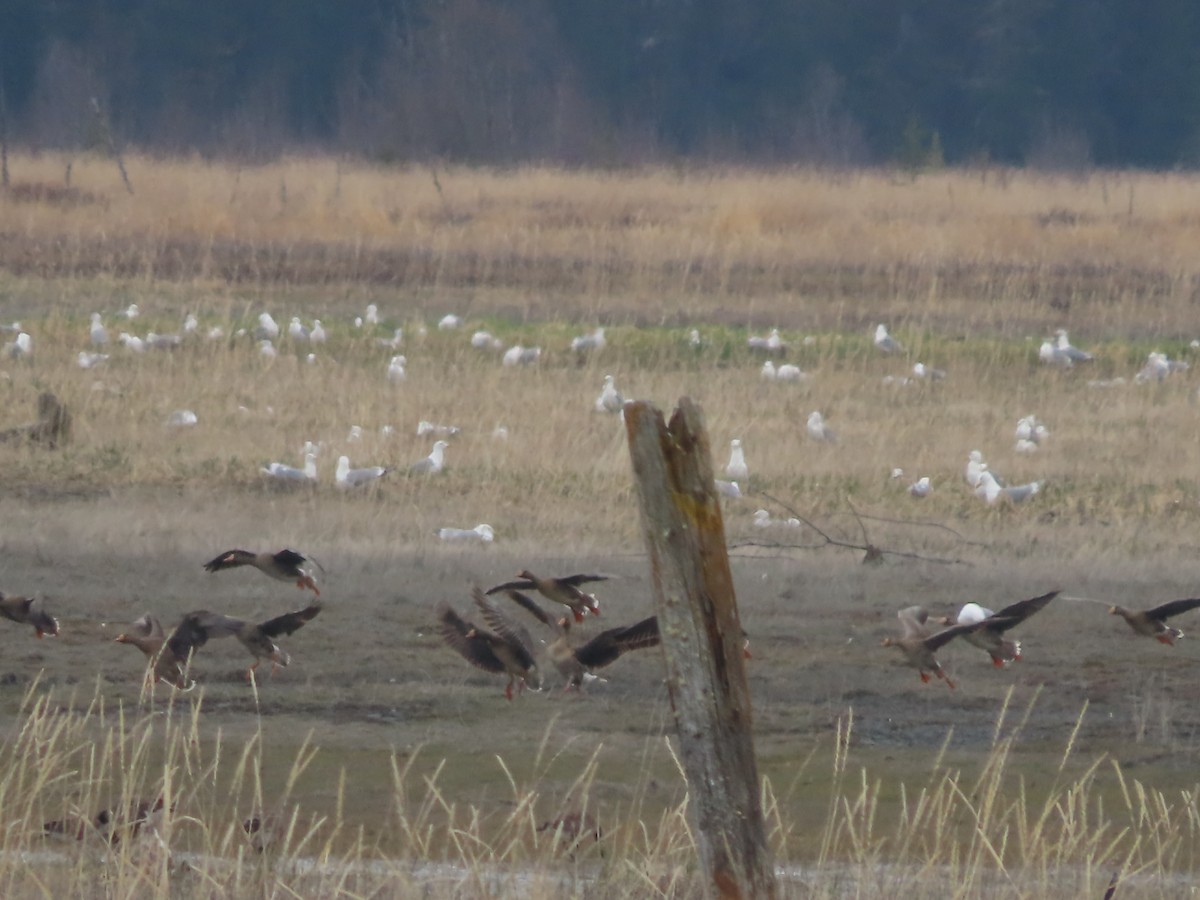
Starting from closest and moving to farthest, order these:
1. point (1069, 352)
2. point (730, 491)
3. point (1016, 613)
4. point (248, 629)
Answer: point (1016, 613) → point (248, 629) → point (730, 491) → point (1069, 352)

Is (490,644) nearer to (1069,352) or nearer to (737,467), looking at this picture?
(737,467)

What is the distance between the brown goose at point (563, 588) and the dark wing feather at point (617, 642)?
0.58m

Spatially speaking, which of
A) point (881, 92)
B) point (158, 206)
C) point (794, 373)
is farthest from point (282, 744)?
point (881, 92)

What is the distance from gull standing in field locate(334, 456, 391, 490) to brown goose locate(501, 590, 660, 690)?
4.11m

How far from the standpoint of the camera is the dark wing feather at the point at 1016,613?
6.50 m

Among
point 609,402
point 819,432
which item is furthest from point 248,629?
point 609,402

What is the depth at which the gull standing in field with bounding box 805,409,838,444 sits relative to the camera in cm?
1339

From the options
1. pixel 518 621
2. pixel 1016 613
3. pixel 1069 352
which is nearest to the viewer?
pixel 1016 613

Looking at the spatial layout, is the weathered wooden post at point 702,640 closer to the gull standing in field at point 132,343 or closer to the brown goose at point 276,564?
the brown goose at point 276,564

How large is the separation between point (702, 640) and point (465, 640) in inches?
111

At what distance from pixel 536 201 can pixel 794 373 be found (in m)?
13.0

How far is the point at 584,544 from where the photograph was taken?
34.2 ft

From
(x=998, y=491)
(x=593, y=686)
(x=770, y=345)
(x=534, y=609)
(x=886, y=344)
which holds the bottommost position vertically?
(x=593, y=686)

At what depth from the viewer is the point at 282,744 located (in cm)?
675
